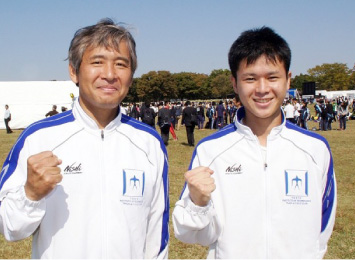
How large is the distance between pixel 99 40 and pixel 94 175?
0.80 metres

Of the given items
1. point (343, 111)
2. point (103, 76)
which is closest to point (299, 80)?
point (343, 111)

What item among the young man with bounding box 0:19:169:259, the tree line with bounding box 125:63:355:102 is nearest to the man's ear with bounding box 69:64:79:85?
the young man with bounding box 0:19:169:259

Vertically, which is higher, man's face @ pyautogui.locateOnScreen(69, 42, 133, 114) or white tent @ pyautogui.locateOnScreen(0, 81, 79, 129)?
white tent @ pyautogui.locateOnScreen(0, 81, 79, 129)

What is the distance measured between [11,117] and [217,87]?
74890mm

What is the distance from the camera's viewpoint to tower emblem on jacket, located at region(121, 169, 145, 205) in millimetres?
2137

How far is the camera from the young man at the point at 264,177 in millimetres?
2176

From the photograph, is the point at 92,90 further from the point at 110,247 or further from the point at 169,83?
the point at 169,83

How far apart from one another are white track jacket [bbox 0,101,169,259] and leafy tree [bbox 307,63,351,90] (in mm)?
92255

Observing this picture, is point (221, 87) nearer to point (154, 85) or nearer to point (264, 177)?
point (154, 85)

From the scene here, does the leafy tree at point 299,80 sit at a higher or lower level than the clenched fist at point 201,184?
higher

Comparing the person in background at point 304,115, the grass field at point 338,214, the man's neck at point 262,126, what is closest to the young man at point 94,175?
the man's neck at point 262,126

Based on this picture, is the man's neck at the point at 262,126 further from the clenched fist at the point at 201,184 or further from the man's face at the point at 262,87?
the clenched fist at the point at 201,184

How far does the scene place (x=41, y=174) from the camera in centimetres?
179

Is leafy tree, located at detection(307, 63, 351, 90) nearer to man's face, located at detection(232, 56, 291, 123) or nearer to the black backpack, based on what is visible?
the black backpack
